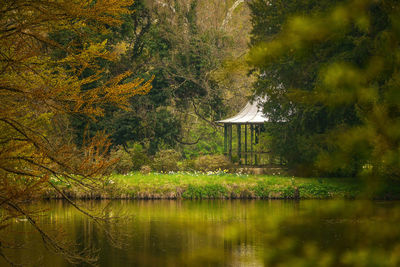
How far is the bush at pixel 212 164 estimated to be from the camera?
2645cm

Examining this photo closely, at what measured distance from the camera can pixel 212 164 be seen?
26438mm

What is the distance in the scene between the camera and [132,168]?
1070 inches

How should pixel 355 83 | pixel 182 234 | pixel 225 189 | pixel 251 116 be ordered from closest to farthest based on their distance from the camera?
pixel 355 83 < pixel 182 234 < pixel 225 189 < pixel 251 116

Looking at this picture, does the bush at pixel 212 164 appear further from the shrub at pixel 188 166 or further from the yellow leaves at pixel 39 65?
the yellow leaves at pixel 39 65

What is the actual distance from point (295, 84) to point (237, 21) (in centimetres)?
1628

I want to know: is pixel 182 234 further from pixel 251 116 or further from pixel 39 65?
pixel 251 116

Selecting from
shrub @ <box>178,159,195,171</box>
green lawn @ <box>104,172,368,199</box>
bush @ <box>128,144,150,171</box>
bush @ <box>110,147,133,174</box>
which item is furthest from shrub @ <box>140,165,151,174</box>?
green lawn @ <box>104,172,368,199</box>

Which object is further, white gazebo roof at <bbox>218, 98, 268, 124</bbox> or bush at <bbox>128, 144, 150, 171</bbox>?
bush at <bbox>128, 144, 150, 171</bbox>

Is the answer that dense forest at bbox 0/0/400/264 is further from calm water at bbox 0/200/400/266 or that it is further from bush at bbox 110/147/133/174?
calm water at bbox 0/200/400/266

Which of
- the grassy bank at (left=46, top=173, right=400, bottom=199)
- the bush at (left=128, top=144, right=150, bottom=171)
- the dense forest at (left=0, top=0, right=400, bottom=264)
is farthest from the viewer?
the bush at (left=128, top=144, right=150, bottom=171)

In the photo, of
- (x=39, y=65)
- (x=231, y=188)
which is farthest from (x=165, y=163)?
(x=39, y=65)

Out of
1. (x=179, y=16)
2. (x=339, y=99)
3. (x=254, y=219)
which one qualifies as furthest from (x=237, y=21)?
(x=339, y=99)

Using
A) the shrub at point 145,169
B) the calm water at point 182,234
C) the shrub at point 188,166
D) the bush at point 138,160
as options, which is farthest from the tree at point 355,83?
the bush at point 138,160

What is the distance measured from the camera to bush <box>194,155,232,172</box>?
26453 millimetres
